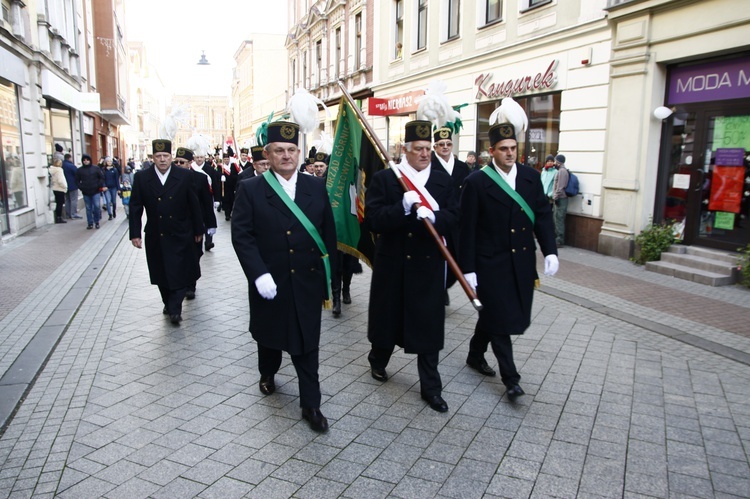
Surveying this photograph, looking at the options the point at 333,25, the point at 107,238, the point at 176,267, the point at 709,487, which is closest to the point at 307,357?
the point at 709,487

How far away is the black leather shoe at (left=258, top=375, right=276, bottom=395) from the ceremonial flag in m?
1.41

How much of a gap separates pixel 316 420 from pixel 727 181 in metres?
8.32

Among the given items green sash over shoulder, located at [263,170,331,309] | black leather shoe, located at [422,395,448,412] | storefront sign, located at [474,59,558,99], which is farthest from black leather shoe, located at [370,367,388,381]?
storefront sign, located at [474,59,558,99]

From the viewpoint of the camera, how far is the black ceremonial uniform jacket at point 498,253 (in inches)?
173

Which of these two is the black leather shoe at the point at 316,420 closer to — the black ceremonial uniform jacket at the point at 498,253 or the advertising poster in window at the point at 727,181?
the black ceremonial uniform jacket at the point at 498,253

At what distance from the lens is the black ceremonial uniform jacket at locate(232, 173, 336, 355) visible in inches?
153

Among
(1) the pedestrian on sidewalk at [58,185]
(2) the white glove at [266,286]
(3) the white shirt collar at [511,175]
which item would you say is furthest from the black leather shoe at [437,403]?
(1) the pedestrian on sidewalk at [58,185]

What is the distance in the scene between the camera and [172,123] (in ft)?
28.1

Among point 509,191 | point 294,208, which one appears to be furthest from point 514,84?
point 294,208

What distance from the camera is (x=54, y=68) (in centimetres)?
1711

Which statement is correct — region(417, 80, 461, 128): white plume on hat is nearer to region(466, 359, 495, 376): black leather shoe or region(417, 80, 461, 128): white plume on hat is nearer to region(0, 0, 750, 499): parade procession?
region(0, 0, 750, 499): parade procession

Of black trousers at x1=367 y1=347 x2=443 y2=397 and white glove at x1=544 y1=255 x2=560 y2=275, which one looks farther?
white glove at x1=544 y1=255 x2=560 y2=275

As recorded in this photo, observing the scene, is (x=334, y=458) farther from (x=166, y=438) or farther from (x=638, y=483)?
(x=638, y=483)

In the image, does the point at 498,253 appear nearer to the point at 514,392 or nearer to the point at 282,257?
the point at 514,392
